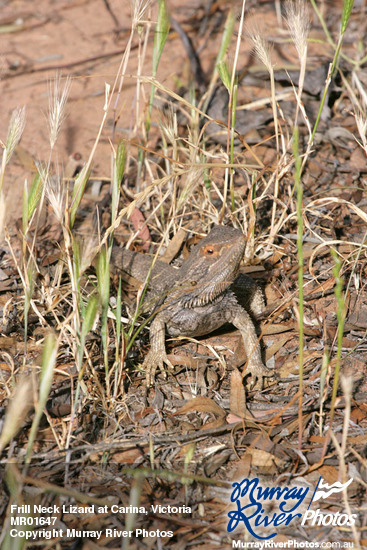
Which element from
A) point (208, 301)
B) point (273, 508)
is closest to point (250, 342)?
point (208, 301)

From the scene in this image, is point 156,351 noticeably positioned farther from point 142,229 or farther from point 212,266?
point 142,229

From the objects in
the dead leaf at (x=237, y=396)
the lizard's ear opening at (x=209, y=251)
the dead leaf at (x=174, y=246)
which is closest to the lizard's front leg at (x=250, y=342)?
the dead leaf at (x=237, y=396)

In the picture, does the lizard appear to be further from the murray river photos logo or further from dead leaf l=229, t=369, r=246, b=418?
the murray river photos logo

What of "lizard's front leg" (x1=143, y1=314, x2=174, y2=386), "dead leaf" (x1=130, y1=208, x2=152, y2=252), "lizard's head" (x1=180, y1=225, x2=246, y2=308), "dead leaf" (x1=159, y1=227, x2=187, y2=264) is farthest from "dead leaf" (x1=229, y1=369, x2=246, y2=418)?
"dead leaf" (x1=130, y1=208, x2=152, y2=252)

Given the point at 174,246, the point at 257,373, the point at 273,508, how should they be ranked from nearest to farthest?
the point at 273,508 < the point at 257,373 < the point at 174,246

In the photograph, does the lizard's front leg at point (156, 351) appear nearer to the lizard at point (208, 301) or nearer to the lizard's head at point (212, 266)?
the lizard at point (208, 301)

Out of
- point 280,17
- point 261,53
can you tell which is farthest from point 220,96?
point 261,53
